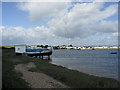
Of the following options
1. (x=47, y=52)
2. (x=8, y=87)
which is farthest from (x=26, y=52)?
(x=8, y=87)

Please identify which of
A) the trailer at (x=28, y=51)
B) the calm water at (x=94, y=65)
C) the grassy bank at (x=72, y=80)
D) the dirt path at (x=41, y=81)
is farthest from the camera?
the trailer at (x=28, y=51)

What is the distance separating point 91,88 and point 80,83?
153 centimetres

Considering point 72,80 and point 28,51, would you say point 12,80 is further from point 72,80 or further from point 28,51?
point 28,51

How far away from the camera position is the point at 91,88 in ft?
38.2

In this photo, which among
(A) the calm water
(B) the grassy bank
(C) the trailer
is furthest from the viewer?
(C) the trailer

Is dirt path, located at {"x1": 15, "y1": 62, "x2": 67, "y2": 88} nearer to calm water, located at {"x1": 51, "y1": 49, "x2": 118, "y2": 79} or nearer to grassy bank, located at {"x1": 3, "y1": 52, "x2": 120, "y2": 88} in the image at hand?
grassy bank, located at {"x1": 3, "y1": 52, "x2": 120, "y2": 88}

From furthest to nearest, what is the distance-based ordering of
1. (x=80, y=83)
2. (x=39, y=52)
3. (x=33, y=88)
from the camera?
(x=39, y=52), (x=80, y=83), (x=33, y=88)

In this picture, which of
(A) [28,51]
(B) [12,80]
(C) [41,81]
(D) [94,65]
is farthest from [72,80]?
(A) [28,51]

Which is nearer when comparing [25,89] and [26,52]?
[25,89]

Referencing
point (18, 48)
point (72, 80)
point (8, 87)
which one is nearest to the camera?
point (8, 87)

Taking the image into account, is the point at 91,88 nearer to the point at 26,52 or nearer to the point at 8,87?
the point at 8,87

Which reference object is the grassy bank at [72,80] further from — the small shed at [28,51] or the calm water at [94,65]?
the small shed at [28,51]

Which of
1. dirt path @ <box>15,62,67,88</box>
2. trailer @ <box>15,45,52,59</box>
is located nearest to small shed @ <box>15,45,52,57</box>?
trailer @ <box>15,45,52,59</box>

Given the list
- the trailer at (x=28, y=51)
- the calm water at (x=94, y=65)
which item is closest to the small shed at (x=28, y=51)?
the trailer at (x=28, y=51)
